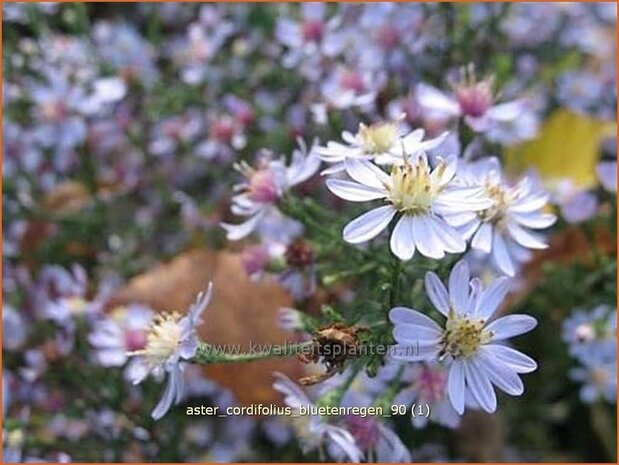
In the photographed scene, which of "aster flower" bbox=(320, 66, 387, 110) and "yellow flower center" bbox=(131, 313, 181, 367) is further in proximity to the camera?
"aster flower" bbox=(320, 66, 387, 110)

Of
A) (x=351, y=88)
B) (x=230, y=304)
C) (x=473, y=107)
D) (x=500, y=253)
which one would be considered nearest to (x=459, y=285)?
(x=500, y=253)

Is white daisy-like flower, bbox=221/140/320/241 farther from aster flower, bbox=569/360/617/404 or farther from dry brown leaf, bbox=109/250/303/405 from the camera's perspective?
aster flower, bbox=569/360/617/404

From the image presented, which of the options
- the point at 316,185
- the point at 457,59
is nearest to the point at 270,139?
the point at 316,185

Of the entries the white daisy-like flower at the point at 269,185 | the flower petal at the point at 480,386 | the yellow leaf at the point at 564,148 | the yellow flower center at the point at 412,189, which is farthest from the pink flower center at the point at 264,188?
the yellow leaf at the point at 564,148

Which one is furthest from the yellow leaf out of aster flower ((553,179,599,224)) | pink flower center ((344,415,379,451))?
pink flower center ((344,415,379,451))

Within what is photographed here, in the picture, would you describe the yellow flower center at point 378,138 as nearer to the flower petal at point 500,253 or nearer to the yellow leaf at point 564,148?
the flower petal at point 500,253

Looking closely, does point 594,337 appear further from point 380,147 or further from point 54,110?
point 54,110

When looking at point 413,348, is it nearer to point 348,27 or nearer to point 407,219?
point 407,219

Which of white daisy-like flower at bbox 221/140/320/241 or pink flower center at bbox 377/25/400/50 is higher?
pink flower center at bbox 377/25/400/50
